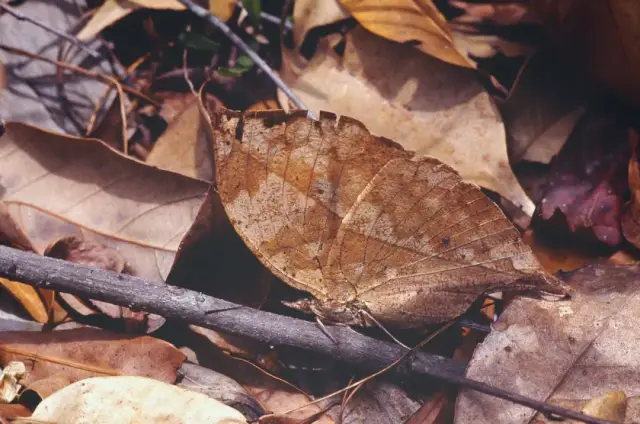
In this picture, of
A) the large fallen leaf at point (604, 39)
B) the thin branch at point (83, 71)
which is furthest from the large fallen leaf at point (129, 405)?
the large fallen leaf at point (604, 39)

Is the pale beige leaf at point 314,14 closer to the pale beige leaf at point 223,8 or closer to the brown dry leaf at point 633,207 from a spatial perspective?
the pale beige leaf at point 223,8

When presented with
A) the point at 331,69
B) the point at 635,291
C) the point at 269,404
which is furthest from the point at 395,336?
the point at 331,69

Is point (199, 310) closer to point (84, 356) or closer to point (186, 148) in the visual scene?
point (84, 356)

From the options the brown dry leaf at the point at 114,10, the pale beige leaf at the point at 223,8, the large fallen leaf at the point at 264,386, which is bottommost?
the large fallen leaf at the point at 264,386

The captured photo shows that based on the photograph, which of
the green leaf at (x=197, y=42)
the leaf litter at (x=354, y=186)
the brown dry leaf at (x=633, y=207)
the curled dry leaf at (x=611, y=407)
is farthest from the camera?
the green leaf at (x=197, y=42)

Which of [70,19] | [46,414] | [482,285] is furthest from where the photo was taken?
[70,19]

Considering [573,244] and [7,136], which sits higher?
[7,136]

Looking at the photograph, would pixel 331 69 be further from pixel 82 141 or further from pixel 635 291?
pixel 635 291

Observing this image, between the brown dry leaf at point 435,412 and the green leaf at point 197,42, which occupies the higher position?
the green leaf at point 197,42

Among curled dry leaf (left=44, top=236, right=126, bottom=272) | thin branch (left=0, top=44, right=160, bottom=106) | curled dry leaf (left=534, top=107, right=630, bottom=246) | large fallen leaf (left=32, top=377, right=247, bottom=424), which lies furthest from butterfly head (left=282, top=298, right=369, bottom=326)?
thin branch (left=0, top=44, right=160, bottom=106)
